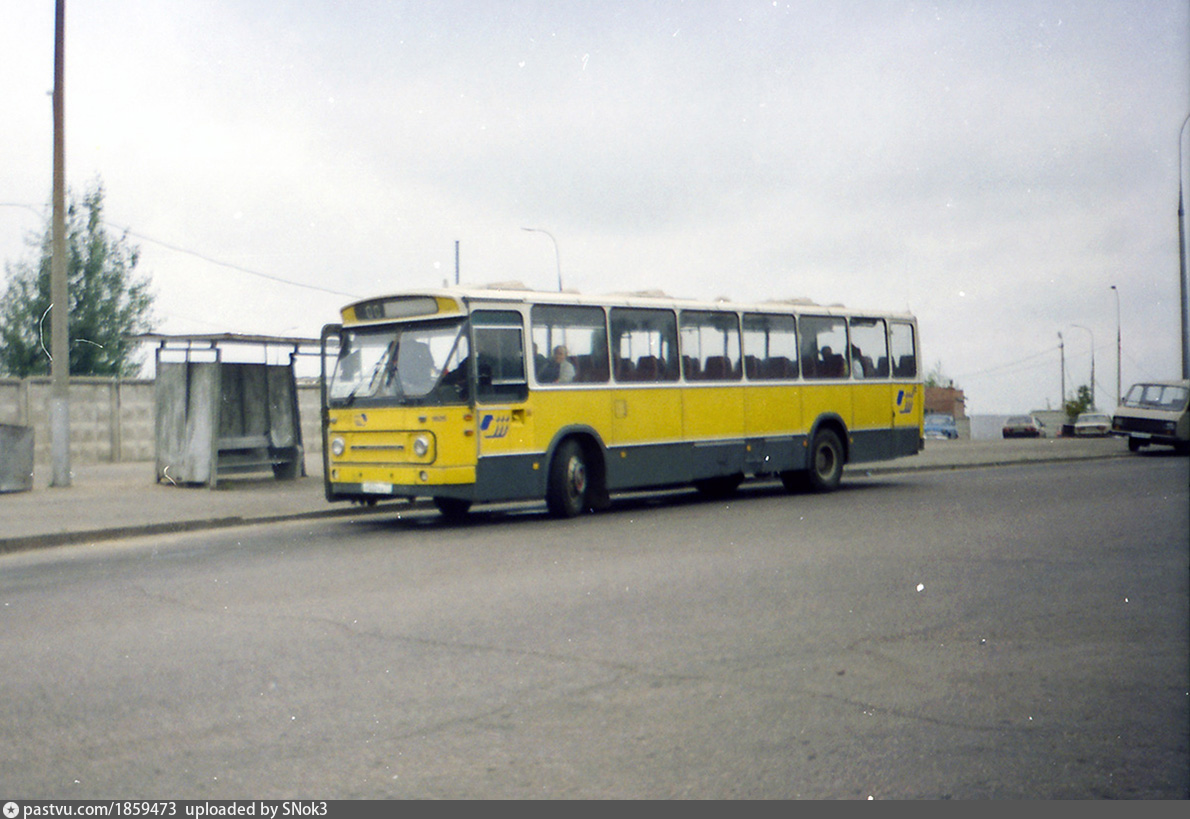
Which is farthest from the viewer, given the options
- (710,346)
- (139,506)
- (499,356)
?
(710,346)

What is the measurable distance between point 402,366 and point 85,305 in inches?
942

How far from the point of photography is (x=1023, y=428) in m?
60.8

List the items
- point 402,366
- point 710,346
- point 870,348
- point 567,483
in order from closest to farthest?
point 402,366
point 567,483
point 710,346
point 870,348

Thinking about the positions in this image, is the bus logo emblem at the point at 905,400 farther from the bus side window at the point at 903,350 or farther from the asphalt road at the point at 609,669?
the asphalt road at the point at 609,669

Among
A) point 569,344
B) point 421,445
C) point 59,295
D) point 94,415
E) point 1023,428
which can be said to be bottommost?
point 1023,428

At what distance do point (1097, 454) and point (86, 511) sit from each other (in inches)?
937

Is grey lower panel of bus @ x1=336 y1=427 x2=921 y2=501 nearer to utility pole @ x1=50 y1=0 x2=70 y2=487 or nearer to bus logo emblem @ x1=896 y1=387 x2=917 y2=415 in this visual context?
bus logo emblem @ x1=896 y1=387 x2=917 y2=415

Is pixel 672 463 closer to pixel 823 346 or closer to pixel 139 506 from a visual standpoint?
pixel 823 346

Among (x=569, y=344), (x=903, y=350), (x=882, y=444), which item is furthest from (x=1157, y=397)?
(x=569, y=344)

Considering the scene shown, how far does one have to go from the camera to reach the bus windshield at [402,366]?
13617mm

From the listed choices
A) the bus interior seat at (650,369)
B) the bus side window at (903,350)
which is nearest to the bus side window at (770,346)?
the bus interior seat at (650,369)

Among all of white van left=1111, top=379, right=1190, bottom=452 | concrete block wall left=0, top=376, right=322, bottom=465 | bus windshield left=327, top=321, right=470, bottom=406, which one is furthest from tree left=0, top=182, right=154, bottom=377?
white van left=1111, top=379, right=1190, bottom=452

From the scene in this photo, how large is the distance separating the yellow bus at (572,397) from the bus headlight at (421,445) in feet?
0.06

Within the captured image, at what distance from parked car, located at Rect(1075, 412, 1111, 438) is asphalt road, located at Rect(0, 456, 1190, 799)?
4510 cm
